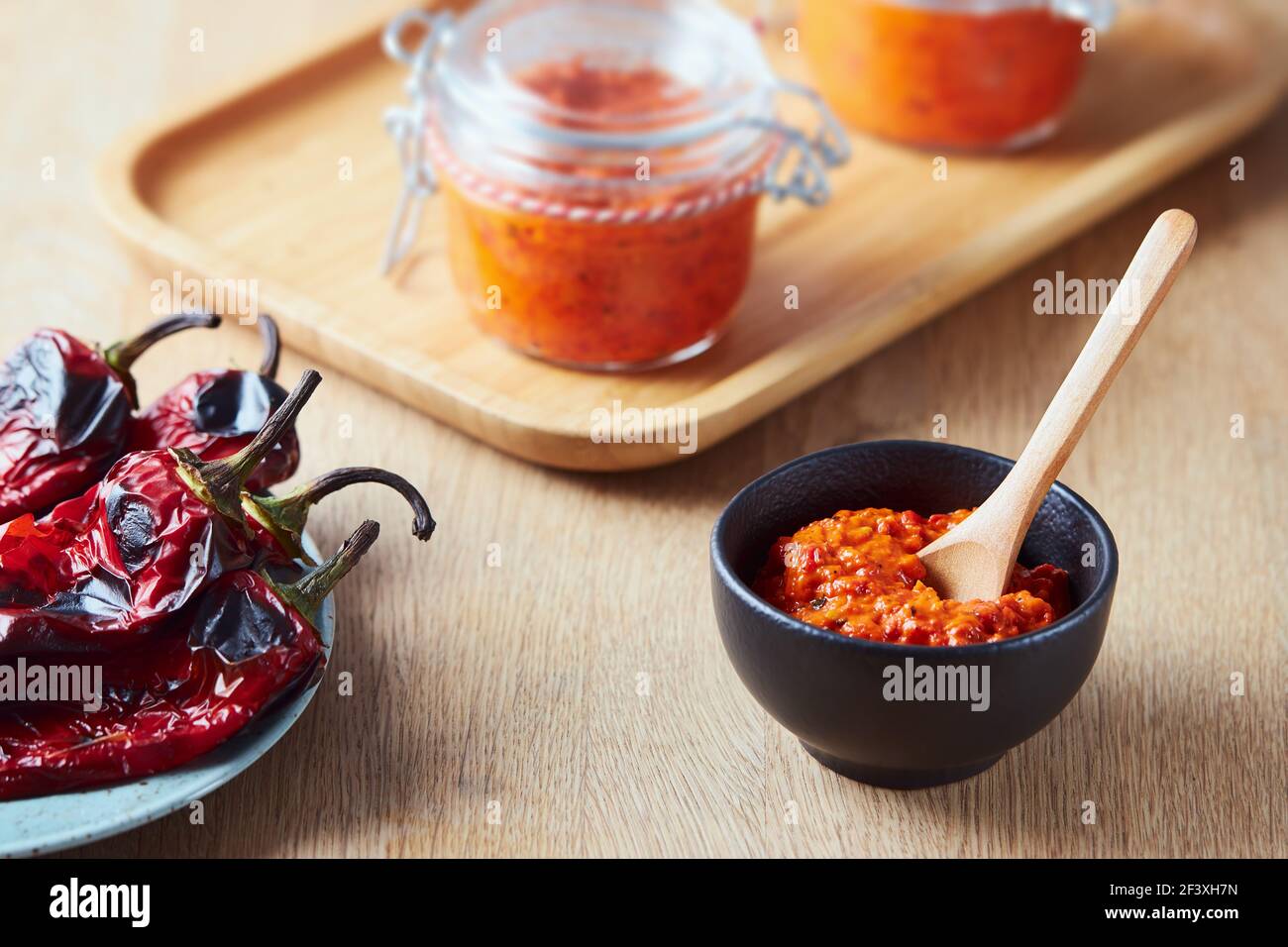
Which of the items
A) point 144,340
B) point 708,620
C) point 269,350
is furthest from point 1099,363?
point 144,340

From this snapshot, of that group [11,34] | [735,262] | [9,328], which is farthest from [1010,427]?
[11,34]

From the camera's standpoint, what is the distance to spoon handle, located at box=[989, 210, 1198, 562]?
4.25 feet

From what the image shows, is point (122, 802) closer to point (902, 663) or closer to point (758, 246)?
point (902, 663)

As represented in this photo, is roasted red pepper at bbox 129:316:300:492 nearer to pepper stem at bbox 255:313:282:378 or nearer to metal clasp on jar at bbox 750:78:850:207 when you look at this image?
pepper stem at bbox 255:313:282:378

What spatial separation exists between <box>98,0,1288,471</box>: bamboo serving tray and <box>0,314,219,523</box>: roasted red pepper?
41cm

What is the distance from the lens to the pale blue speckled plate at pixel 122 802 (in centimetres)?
120

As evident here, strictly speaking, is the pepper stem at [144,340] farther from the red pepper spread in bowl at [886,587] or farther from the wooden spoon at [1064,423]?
the wooden spoon at [1064,423]

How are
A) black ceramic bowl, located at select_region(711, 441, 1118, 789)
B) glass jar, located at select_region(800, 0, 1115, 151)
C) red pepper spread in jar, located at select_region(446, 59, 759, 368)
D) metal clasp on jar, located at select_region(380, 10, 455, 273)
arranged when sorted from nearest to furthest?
black ceramic bowl, located at select_region(711, 441, 1118, 789)
red pepper spread in jar, located at select_region(446, 59, 759, 368)
metal clasp on jar, located at select_region(380, 10, 455, 273)
glass jar, located at select_region(800, 0, 1115, 151)

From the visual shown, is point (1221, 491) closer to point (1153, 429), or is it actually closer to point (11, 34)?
point (1153, 429)

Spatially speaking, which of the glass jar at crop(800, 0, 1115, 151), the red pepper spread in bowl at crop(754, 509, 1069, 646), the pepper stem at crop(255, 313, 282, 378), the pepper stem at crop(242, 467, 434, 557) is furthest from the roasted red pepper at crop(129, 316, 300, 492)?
the glass jar at crop(800, 0, 1115, 151)

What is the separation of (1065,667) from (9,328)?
148cm

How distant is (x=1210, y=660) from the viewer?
5.04ft

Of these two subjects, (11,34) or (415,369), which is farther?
(11,34)

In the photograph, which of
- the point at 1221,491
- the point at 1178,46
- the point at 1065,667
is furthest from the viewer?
→ the point at 1178,46
